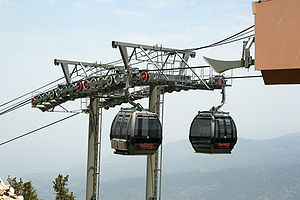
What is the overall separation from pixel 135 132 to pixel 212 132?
213 cm

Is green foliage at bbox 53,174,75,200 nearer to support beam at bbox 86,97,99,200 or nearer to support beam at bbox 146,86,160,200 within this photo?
support beam at bbox 86,97,99,200

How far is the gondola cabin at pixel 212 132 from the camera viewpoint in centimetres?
1375

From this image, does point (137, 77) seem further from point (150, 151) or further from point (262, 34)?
point (262, 34)

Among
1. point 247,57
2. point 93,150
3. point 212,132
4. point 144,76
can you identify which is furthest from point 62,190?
point 247,57

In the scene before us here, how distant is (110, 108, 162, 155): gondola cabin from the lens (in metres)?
13.7

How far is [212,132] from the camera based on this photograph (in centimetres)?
1372

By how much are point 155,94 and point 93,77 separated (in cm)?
407

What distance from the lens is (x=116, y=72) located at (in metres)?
19.4

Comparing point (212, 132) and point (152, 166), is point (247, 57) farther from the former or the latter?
point (152, 166)

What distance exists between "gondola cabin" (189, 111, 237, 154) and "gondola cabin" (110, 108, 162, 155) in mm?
1070

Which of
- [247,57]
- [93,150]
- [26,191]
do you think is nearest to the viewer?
[247,57]

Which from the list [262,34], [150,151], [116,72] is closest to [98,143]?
[116,72]

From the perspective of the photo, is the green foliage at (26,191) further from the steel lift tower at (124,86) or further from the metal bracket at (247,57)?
the metal bracket at (247,57)

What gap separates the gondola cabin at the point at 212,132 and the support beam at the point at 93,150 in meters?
11.0
